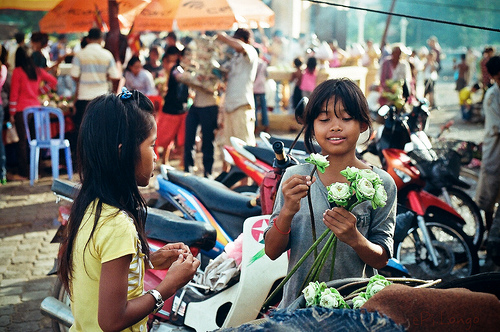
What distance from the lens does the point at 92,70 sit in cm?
809

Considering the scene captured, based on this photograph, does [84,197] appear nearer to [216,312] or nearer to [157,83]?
[216,312]

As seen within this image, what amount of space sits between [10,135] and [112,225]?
25.9 ft

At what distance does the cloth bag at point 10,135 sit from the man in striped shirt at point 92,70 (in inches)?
52.0

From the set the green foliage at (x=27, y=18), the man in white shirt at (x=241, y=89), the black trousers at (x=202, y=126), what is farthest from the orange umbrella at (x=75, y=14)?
the green foliage at (x=27, y=18)

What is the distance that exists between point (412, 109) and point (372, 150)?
61cm

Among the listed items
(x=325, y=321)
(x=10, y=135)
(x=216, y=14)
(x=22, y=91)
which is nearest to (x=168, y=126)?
(x=216, y=14)

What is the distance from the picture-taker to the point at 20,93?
8.52 meters

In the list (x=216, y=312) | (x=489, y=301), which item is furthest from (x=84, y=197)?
(x=216, y=312)

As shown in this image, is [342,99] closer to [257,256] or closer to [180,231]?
[257,256]

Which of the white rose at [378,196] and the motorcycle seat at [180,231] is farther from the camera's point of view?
the motorcycle seat at [180,231]

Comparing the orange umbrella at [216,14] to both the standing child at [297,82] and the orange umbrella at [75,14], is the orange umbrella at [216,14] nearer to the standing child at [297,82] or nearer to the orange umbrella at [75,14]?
the orange umbrella at [75,14]

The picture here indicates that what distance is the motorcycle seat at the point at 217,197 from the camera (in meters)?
4.27

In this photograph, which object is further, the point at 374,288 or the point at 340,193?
the point at 340,193

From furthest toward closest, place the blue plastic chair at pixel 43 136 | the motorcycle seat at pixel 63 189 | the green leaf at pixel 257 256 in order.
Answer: the blue plastic chair at pixel 43 136, the motorcycle seat at pixel 63 189, the green leaf at pixel 257 256
